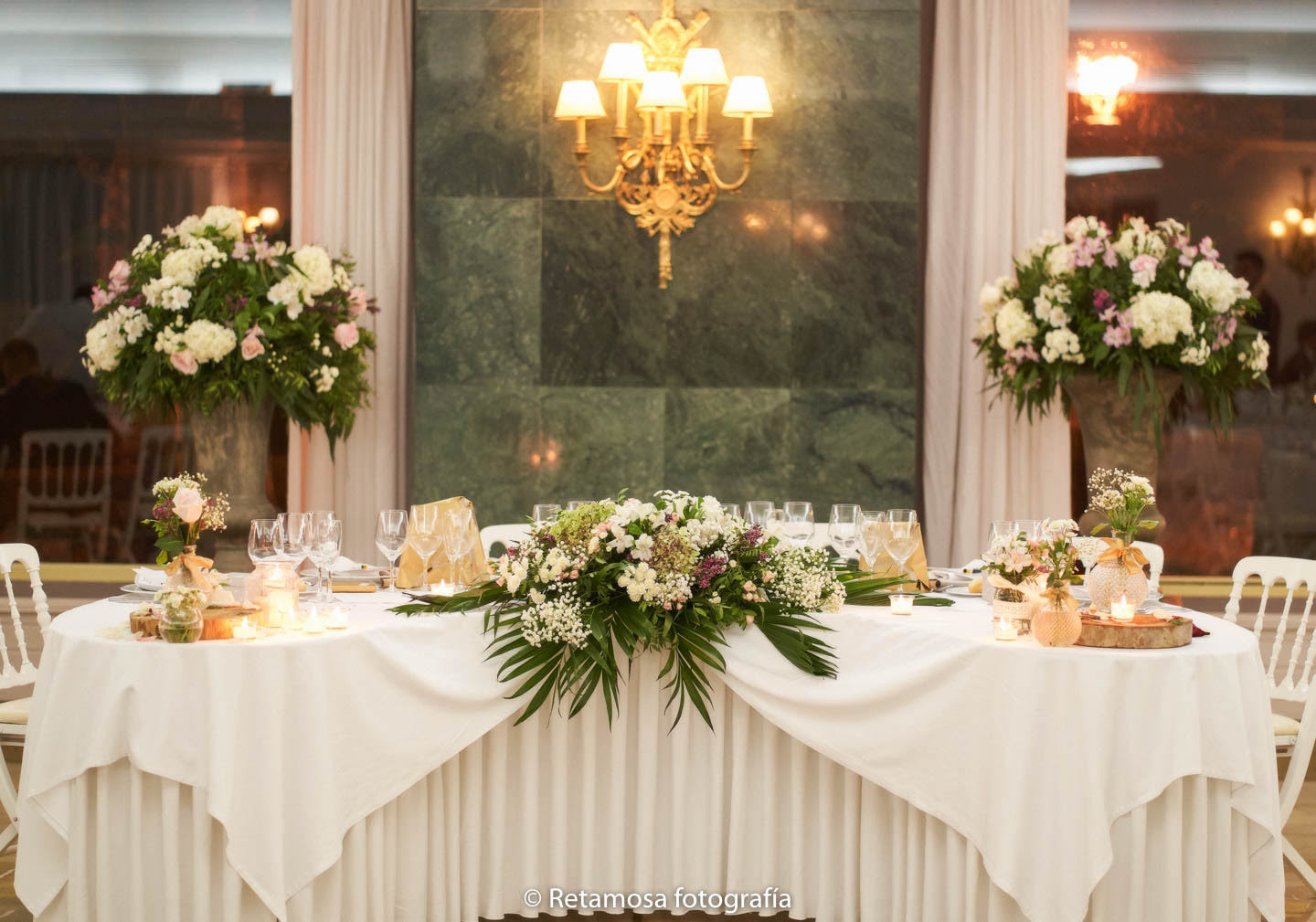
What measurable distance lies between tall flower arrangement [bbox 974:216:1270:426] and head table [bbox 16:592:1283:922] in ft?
6.23

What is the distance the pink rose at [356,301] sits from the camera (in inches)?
190

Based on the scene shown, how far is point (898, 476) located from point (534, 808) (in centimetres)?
251

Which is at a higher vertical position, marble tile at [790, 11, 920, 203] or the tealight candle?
marble tile at [790, 11, 920, 203]

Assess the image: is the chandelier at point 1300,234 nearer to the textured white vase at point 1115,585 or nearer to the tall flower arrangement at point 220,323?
the textured white vase at point 1115,585

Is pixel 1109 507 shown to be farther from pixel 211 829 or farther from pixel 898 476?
pixel 898 476

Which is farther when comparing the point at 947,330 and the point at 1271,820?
the point at 947,330

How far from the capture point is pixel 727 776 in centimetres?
304

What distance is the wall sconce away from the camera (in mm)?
5719

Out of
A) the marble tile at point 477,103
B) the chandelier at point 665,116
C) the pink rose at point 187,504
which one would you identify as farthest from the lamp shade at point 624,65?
the pink rose at point 187,504

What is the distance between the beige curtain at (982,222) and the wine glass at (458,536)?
2.75m

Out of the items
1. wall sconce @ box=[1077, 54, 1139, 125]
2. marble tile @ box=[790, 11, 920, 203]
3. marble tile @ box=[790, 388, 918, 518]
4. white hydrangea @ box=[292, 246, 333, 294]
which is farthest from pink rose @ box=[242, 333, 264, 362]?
wall sconce @ box=[1077, 54, 1139, 125]

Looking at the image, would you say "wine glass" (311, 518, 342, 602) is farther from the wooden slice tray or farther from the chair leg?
the chair leg

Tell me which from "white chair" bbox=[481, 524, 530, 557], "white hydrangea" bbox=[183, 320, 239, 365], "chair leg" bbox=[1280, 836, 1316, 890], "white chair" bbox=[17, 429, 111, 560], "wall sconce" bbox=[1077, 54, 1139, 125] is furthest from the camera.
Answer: "white chair" bbox=[17, 429, 111, 560]

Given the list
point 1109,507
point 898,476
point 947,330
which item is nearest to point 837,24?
point 947,330
